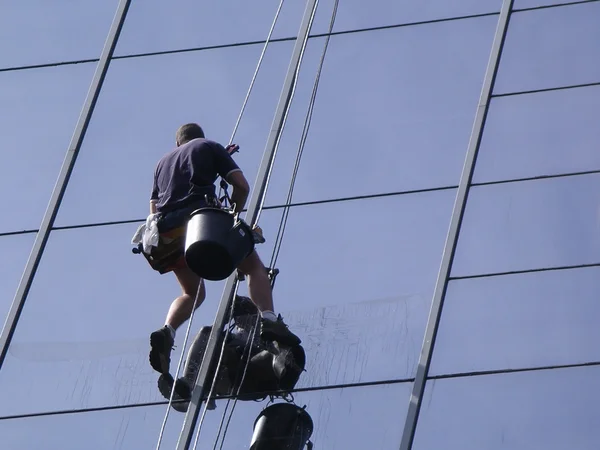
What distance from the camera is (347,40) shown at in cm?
1217

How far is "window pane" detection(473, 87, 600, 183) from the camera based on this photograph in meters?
11.0

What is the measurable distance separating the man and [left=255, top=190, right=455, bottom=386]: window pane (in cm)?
51

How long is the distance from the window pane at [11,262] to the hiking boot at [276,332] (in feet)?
6.49

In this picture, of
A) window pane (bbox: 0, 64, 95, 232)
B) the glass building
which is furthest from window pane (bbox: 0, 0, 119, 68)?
window pane (bbox: 0, 64, 95, 232)

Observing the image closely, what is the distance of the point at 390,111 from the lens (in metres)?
11.6

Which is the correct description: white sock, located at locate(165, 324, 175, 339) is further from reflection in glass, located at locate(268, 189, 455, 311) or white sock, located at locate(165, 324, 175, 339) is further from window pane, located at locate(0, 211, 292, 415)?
reflection in glass, located at locate(268, 189, 455, 311)

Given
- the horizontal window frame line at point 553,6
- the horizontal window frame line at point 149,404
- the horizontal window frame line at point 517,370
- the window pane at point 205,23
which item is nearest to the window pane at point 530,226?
the horizontal window frame line at point 517,370

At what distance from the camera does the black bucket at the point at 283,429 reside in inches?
375

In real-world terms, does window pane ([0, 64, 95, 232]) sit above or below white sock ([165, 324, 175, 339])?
above

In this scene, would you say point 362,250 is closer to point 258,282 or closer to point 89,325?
point 258,282

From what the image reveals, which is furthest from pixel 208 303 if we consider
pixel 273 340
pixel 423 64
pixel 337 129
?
pixel 423 64

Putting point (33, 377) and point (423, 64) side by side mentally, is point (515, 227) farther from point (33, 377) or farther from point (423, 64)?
point (33, 377)

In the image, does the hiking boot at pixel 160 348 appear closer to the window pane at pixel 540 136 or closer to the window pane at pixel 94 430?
the window pane at pixel 94 430

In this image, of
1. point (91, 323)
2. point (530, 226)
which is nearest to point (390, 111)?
point (530, 226)
